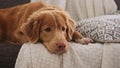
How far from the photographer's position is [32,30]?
1.90 metres

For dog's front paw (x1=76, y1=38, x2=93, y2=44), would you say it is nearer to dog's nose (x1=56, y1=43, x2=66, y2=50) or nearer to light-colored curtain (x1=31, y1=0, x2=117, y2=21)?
dog's nose (x1=56, y1=43, x2=66, y2=50)

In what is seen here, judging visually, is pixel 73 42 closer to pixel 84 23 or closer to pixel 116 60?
pixel 84 23

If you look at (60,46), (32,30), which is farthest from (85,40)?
(32,30)

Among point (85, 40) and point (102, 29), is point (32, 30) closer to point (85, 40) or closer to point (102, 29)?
point (85, 40)

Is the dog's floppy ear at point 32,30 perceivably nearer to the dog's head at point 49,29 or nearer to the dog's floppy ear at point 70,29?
the dog's head at point 49,29

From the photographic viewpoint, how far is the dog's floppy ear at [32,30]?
189 cm

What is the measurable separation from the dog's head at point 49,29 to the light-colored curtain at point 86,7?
91cm

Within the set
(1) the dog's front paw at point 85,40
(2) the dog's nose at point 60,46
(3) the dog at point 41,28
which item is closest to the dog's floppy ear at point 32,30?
(3) the dog at point 41,28

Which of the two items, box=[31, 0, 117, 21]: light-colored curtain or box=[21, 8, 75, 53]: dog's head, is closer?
box=[21, 8, 75, 53]: dog's head

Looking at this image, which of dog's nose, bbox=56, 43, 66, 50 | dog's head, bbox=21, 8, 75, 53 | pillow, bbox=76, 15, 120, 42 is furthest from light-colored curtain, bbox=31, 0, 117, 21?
dog's nose, bbox=56, 43, 66, 50

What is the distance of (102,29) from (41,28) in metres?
0.43

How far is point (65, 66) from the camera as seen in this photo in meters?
1.77

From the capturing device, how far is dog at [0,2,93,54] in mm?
1824

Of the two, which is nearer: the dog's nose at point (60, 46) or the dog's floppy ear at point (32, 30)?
the dog's nose at point (60, 46)
